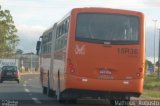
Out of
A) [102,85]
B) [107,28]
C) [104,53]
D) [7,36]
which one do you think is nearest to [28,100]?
[102,85]

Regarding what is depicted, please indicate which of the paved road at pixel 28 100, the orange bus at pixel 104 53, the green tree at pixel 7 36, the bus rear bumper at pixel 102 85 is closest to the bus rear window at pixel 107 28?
the orange bus at pixel 104 53

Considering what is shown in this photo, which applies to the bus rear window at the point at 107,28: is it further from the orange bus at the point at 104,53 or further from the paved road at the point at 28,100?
the paved road at the point at 28,100

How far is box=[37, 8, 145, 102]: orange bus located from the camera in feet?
67.9

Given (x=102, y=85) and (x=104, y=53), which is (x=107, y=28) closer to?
(x=104, y=53)

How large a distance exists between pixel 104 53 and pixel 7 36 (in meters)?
80.1

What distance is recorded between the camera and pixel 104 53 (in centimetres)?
2086

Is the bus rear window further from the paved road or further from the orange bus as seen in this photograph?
the paved road

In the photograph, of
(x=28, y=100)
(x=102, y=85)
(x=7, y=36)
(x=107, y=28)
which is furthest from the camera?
(x=7, y=36)

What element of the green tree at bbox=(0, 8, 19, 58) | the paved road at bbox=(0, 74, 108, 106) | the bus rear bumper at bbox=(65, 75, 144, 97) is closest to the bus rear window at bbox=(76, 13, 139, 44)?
the bus rear bumper at bbox=(65, 75, 144, 97)

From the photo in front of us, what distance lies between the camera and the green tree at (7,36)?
310 ft

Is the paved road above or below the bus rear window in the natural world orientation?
below

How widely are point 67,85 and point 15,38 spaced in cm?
8150

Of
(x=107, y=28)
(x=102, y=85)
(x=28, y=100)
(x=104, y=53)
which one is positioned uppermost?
(x=107, y=28)

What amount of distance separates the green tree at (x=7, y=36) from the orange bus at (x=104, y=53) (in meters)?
71.6
